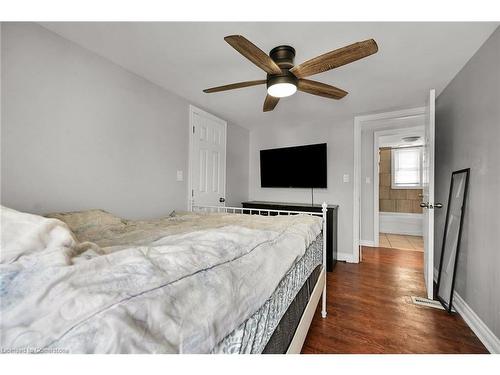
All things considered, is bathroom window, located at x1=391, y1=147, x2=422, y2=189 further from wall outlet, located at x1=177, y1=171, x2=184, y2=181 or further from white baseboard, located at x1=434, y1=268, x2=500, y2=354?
wall outlet, located at x1=177, y1=171, x2=184, y2=181

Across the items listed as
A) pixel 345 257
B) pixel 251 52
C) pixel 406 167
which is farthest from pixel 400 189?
pixel 251 52

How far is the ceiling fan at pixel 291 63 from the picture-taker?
1208 mm

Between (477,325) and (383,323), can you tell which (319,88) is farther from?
(477,325)

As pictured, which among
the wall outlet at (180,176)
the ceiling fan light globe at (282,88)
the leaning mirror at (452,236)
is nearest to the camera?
the ceiling fan light globe at (282,88)

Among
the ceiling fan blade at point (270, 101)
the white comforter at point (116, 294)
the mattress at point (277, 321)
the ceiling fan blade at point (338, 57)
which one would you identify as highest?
the ceiling fan blade at point (338, 57)

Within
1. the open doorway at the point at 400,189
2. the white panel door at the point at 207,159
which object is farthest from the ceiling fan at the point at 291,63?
the open doorway at the point at 400,189

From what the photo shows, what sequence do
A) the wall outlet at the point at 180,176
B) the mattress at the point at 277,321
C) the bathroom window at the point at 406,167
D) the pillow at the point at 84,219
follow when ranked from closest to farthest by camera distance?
the mattress at the point at 277,321 < the pillow at the point at 84,219 < the wall outlet at the point at 180,176 < the bathroom window at the point at 406,167

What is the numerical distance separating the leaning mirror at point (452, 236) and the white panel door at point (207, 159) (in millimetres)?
2555

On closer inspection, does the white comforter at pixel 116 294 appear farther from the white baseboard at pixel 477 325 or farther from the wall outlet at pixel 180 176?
the wall outlet at pixel 180 176

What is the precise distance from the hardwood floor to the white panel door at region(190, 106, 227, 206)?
181 centimetres

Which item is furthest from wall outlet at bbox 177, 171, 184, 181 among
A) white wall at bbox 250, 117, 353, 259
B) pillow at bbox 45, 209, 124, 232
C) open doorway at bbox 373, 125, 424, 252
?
open doorway at bbox 373, 125, 424, 252

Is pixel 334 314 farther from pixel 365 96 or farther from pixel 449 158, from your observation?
pixel 365 96

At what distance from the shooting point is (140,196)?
212cm
